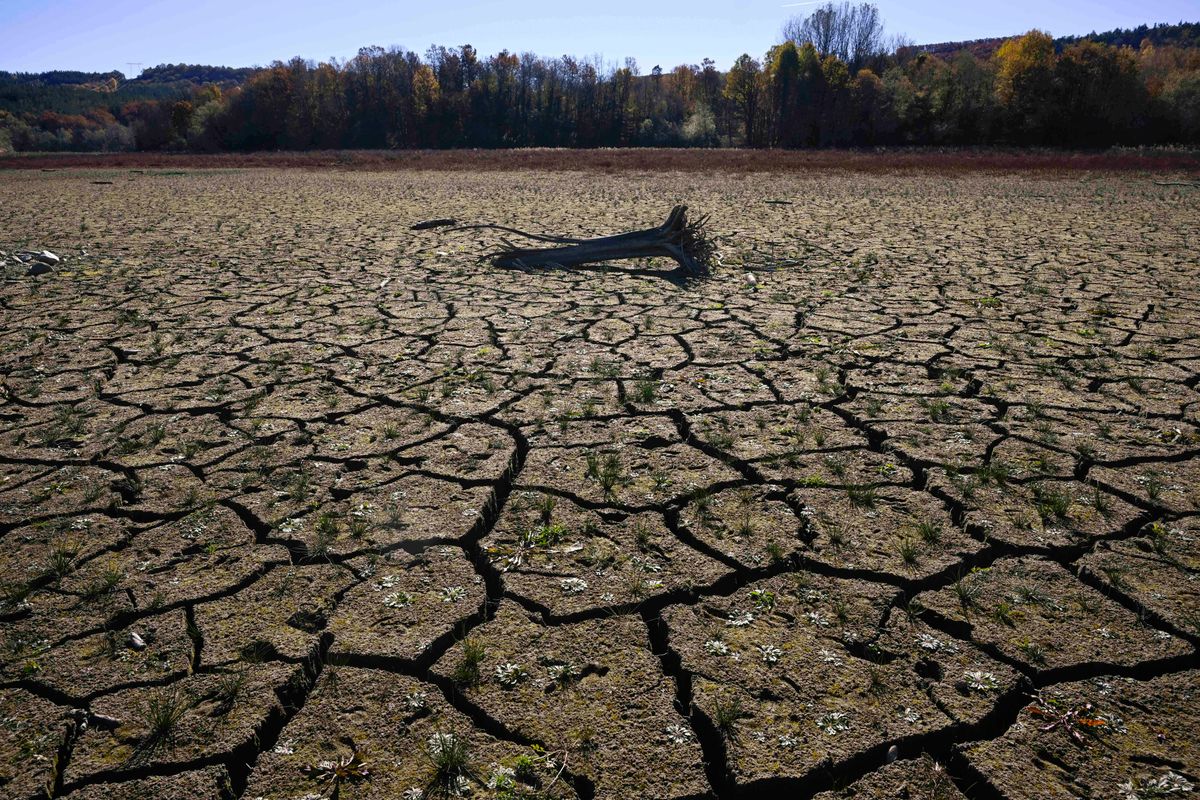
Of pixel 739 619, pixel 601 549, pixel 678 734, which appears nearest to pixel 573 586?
pixel 601 549

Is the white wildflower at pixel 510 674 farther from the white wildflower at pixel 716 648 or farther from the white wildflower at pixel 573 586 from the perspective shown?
the white wildflower at pixel 716 648

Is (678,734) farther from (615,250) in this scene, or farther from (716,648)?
(615,250)

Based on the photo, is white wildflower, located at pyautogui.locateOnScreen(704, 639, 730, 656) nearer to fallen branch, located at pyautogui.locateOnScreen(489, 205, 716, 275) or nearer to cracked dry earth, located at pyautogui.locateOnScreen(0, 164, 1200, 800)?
cracked dry earth, located at pyautogui.locateOnScreen(0, 164, 1200, 800)

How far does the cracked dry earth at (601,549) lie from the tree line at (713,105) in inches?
1576

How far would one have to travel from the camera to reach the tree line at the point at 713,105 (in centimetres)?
3691

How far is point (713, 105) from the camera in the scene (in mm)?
60875

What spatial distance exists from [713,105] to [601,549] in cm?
6467

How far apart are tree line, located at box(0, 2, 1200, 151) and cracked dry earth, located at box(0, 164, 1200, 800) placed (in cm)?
4002

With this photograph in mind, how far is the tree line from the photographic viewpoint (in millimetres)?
36906

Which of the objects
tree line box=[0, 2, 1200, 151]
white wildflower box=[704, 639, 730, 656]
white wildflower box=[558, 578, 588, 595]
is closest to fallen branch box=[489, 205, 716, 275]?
white wildflower box=[558, 578, 588, 595]

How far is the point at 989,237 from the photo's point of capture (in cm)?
936

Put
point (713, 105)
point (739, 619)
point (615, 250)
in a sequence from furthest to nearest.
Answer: point (713, 105) < point (615, 250) < point (739, 619)

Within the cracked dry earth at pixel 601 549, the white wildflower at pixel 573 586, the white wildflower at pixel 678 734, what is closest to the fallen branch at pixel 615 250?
the cracked dry earth at pixel 601 549

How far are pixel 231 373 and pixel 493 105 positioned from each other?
191ft
